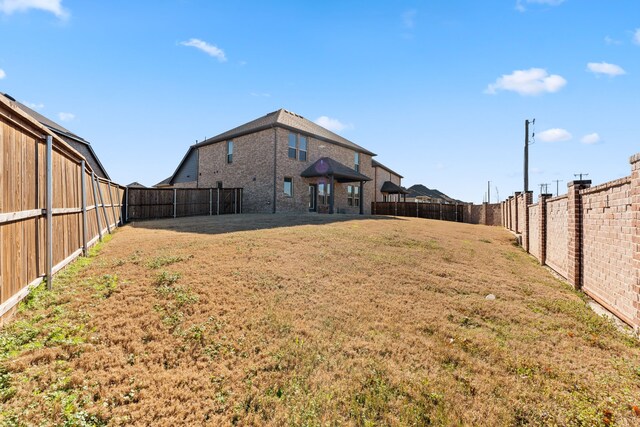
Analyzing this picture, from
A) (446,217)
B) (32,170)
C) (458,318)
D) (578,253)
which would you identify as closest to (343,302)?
(458,318)

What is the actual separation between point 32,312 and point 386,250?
24.8 ft

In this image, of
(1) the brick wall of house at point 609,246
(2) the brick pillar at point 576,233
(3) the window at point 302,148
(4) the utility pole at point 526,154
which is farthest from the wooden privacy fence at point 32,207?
(4) the utility pole at point 526,154

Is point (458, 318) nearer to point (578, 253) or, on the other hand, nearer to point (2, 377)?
point (578, 253)

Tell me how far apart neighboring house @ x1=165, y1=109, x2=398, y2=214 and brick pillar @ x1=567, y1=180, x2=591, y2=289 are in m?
14.4

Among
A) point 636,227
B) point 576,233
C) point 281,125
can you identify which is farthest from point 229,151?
point 636,227

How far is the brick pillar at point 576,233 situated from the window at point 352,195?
18.8m

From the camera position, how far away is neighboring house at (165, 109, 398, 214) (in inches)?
810

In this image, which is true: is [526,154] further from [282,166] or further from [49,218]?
[49,218]

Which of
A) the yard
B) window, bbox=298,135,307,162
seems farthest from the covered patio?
the yard

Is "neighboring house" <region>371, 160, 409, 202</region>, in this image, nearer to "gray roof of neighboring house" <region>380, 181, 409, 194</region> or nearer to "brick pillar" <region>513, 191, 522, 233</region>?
"gray roof of neighboring house" <region>380, 181, 409, 194</region>

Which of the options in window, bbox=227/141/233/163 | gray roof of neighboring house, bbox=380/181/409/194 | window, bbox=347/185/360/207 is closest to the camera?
window, bbox=227/141/233/163

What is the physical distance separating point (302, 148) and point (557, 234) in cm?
1657

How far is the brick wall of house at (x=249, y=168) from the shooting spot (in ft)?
67.5

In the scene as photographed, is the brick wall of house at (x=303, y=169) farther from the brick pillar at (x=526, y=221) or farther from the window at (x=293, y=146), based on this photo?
the brick pillar at (x=526, y=221)
